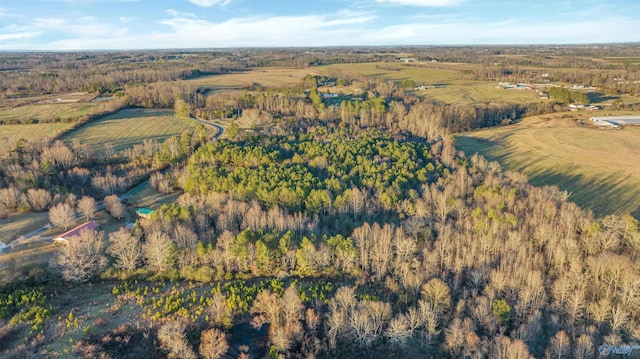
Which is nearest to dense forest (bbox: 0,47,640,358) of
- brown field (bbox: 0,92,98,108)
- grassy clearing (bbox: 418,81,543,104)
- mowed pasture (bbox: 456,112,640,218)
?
mowed pasture (bbox: 456,112,640,218)

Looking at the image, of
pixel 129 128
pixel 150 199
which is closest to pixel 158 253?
pixel 150 199

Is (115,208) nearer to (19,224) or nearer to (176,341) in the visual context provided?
(19,224)

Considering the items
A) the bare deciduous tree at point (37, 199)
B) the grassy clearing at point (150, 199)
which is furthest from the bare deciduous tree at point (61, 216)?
the grassy clearing at point (150, 199)

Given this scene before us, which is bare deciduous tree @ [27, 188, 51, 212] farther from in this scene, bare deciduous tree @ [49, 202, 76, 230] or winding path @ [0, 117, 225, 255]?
bare deciduous tree @ [49, 202, 76, 230]

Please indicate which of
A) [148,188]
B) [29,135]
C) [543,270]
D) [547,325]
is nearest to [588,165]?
[543,270]

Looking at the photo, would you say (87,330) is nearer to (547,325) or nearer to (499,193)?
(547,325)

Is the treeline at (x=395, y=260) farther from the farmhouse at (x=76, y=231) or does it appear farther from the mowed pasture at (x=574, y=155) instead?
the mowed pasture at (x=574, y=155)

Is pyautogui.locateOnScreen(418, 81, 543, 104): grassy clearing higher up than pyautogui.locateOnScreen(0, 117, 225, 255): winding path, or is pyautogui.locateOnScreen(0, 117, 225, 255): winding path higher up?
pyautogui.locateOnScreen(418, 81, 543, 104): grassy clearing
